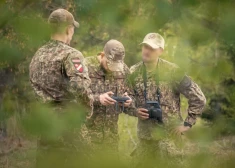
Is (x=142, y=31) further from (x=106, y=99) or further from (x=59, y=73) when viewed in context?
(x=106, y=99)

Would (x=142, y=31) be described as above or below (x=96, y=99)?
above

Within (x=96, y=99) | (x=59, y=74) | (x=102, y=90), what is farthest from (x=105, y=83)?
(x=59, y=74)

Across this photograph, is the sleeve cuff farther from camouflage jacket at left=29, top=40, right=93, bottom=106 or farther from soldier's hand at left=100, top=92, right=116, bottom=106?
camouflage jacket at left=29, top=40, right=93, bottom=106

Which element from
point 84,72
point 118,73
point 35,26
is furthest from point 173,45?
point 118,73

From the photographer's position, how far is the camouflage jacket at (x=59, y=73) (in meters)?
3.54

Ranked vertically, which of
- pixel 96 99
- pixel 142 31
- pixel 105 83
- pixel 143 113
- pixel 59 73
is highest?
pixel 142 31

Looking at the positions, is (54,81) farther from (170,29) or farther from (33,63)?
(170,29)

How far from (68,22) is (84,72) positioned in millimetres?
2353

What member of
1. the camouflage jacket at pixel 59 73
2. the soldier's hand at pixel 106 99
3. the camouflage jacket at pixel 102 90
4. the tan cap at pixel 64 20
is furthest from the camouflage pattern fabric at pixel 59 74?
the tan cap at pixel 64 20

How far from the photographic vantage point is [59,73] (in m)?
3.68

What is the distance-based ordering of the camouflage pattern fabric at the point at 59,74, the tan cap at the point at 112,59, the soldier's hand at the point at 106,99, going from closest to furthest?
the camouflage pattern fabric at the point at 59,74 → the soldier's hand at the point at 106,99 → the tan cap at the point at 112,59

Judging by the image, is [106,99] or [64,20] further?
[106,99]

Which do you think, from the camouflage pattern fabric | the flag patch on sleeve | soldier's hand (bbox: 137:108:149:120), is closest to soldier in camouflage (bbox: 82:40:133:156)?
soldier's hand (bbox: 137:108:149:120)

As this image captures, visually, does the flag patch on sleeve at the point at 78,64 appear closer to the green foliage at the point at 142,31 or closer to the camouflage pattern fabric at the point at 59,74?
the camouflage pattern fabric at the point at 59,74
